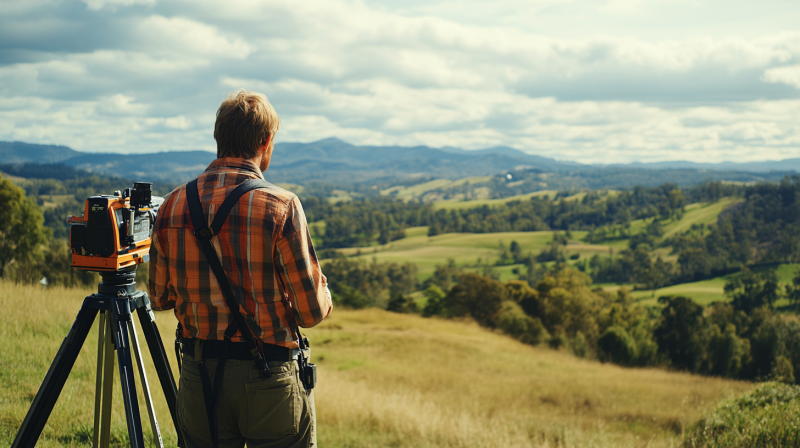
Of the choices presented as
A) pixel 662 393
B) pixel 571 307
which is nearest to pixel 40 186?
pixel 571 307

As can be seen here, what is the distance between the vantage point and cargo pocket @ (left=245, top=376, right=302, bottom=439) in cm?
220

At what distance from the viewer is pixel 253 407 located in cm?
221

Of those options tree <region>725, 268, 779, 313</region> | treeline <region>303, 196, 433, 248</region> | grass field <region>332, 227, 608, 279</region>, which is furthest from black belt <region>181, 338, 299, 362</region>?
treeline <region>303, 196, 433, 248</region>

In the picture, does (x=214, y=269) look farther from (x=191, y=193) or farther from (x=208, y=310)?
(x=191, y=193)

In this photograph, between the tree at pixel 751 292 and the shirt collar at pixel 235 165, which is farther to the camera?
the tree at pixel 751 292

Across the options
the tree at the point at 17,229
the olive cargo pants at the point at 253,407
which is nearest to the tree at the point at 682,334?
the tree at the point at 17,229

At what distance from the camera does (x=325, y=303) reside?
2.29 m

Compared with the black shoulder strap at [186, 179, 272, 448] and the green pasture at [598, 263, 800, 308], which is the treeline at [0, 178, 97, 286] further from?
the green pasture at [598, 263, 800, 308]

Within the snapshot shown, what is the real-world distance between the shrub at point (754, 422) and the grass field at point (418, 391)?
46 cm

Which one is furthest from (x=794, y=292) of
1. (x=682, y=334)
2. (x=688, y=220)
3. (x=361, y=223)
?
(x=361, y=223)

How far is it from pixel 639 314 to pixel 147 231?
220 ft

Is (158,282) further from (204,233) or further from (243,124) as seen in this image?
(243,124)

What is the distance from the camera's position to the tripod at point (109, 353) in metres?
2.73

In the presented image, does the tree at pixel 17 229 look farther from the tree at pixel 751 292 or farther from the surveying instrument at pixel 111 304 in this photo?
the tree at pixel 751 292
